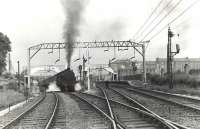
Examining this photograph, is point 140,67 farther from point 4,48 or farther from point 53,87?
point 53,87

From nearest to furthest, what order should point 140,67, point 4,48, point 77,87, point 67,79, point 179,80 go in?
point 67,79
point 179,80
point 77,87
point 4,48
point 140,67

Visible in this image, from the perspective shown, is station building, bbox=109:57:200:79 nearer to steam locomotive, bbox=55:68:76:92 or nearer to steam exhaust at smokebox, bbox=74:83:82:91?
steam exhaust at smokebox, bbox=74:83:82:91

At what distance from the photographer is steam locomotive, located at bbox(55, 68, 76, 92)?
45.3 m

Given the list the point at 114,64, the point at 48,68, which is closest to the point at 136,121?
the point at 48,68

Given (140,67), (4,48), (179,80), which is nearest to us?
(179,80)

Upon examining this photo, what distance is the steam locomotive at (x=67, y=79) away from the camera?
149 ft

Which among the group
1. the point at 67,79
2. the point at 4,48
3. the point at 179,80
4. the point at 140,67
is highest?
the point at 4,48

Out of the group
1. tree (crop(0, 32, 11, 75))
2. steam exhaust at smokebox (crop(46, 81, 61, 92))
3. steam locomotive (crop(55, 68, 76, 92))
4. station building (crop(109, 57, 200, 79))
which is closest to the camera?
steam locomotive (crop(55, 68, 76, 92))

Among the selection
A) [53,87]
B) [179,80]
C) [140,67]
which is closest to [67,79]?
[53,87]

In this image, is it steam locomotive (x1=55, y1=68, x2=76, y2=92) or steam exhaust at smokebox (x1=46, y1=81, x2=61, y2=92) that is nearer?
steam locomotive (x1=55, y1=68, x2=76, y2=92)

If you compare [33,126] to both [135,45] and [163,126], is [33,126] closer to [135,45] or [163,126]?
[163,126]

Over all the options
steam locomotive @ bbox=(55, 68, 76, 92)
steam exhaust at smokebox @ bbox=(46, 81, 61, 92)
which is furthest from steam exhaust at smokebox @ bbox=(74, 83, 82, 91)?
steam exhaust at smokebox @ bbox=(46, 81, 61, 92)

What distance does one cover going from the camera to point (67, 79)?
4556cm

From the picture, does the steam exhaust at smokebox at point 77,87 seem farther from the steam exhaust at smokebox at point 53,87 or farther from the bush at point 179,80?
the bush at point 179,80
